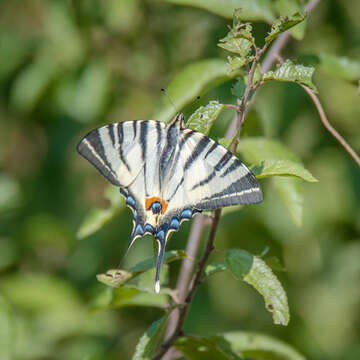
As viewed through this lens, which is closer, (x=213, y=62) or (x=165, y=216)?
(x=165, y=216)

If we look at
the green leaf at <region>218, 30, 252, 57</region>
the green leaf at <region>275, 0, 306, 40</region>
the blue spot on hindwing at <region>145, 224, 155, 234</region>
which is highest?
the green leaf at <region>275, 0, 306, 40</region>

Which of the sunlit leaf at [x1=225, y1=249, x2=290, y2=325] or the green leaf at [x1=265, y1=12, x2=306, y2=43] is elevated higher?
the green leaf at [x1=265, y1=12, x2=306, y2=43]

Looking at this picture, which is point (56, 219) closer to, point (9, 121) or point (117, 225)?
point (117, 225)

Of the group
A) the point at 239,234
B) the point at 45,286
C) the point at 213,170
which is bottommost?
the point at 45,286

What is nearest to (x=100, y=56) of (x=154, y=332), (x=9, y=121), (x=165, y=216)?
(x=9, y=121)

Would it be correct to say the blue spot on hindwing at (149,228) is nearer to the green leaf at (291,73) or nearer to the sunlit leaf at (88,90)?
the green leaf at (291,73)

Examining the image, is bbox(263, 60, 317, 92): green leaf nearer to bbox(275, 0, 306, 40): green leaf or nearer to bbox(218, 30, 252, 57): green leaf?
bbox(218, 30, 252, 57): green leaf

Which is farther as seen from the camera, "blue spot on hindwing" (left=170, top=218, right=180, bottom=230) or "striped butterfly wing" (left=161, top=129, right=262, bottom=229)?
"blue spot on hindwing" (left=170, top=218, right=180, bottom=230)

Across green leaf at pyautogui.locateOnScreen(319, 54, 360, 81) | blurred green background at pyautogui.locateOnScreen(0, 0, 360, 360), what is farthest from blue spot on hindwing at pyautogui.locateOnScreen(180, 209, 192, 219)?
blurred green background at pyautogui.locateOnScreen(0, 0, 360, 360)

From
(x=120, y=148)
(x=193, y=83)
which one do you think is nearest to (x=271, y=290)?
(x=120, y=148)
